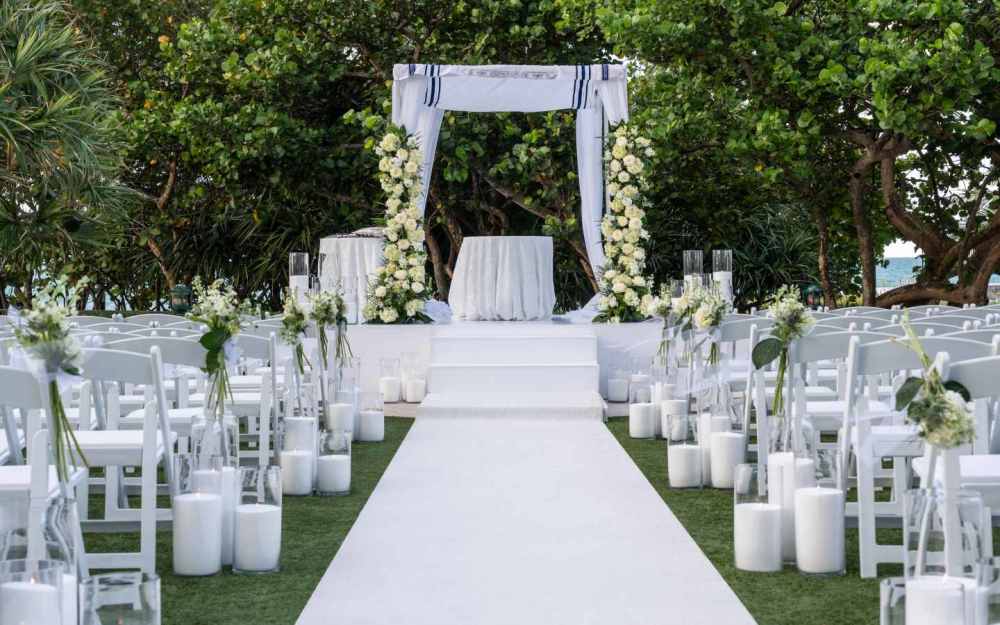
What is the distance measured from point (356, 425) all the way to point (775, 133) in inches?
191

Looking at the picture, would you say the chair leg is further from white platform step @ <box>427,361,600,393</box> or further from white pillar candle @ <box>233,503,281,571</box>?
white platform step @ <box>427,361,600,393</box>

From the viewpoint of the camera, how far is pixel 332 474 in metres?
5.66

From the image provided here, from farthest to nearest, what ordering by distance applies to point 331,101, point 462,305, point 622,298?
point 331,101
point 462,305
point 622,298

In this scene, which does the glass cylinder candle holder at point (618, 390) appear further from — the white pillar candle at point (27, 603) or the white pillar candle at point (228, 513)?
the white pillar candle at point (27, 603)

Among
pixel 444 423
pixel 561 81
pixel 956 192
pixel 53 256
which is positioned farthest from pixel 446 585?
pixel 53 256

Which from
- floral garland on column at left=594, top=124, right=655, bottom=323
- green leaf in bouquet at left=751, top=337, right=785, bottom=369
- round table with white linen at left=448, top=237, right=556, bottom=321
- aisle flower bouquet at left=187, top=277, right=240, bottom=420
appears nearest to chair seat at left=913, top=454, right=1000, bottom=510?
green leaf in bouquet at left=751, top=337, right=785, bottom=369

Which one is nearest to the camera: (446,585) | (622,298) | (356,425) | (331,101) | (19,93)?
(446,585)

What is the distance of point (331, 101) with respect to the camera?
15.8 metres

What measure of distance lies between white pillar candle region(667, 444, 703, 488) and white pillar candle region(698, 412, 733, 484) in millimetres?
37

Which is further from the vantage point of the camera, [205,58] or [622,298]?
[205,58]

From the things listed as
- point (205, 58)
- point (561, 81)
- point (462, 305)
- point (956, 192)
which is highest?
point (205, 58)

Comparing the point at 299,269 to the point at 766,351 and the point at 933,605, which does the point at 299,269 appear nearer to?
the point at 766,351

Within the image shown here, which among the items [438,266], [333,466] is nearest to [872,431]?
[333,466]

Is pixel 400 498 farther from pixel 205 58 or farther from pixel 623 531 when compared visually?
pixel 205 58
